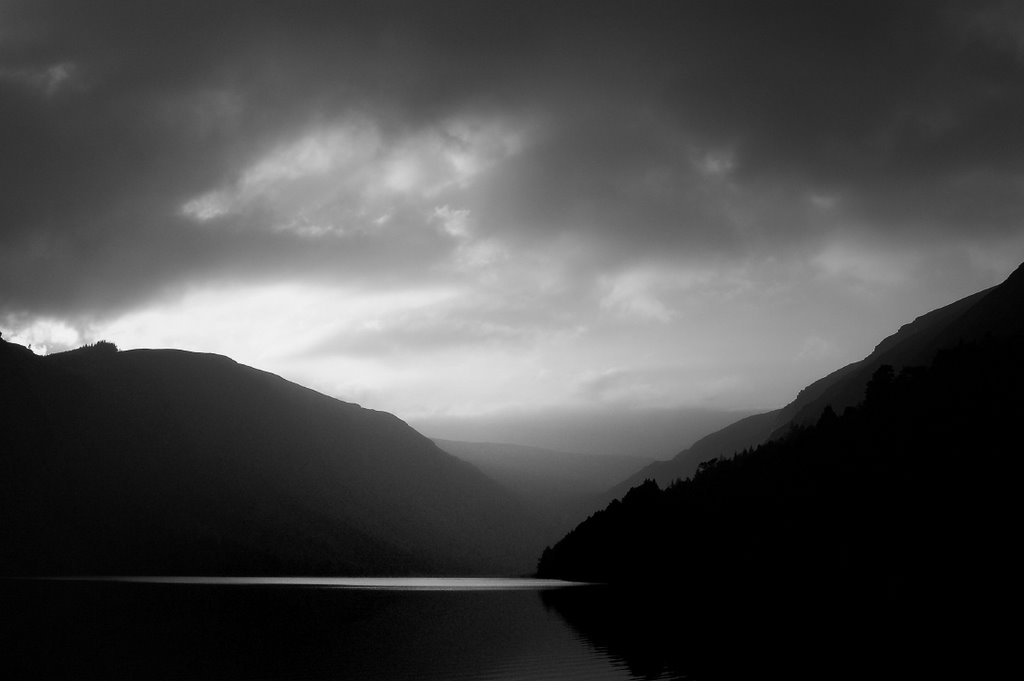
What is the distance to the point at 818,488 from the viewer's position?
199 metres

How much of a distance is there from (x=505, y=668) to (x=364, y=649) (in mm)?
16835

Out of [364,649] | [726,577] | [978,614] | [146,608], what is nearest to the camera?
[364,649]

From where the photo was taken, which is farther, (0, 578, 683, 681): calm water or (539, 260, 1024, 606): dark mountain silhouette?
(539, 260, 1024, 606): dark mountain silhouette

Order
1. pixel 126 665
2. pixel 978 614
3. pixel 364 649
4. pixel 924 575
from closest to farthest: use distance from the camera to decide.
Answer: pixel 126 665, pixel 364 649, pixel 978 614, pixel 924 575

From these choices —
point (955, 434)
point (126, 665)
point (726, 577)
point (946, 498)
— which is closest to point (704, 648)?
point (126, 665)

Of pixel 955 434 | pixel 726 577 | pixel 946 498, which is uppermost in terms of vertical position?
pixel 955 434

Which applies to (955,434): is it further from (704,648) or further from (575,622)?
(704,648)

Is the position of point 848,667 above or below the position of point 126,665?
below

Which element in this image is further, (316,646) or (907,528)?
(907,528)

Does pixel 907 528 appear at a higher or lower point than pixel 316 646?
lower

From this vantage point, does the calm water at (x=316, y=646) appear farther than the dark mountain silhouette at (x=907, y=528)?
No

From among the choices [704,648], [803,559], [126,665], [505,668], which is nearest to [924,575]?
[803,559]

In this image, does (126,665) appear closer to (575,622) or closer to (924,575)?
(575,622)

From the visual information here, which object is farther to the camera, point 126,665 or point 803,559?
point 803,559
